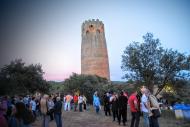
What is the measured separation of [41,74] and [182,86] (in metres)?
27.3

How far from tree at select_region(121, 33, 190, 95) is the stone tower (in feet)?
121

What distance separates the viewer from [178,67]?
93.3ft

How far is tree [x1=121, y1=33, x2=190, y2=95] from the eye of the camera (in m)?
28.3

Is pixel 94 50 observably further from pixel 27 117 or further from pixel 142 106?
pixel 27 117

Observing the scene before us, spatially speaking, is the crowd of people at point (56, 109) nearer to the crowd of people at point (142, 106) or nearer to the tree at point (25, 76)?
the crowd of people at point (142, 106)

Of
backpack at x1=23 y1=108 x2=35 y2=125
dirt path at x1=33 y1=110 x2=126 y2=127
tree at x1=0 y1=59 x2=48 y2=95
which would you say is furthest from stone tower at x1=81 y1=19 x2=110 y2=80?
backpack at x1=23 y1=108 x2=35 y2=125

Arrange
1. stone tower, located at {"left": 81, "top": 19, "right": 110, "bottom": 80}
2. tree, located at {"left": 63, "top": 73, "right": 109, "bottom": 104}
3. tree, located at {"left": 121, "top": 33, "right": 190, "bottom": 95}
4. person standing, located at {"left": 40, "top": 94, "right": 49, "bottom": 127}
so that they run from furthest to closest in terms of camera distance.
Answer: stone tower, located at {"left": 81, "top": 19, "right": 110, "bottom": 80}
tree, located at {"left": 63, "top": 73, "right": 109, "bottom": 104}
tree, located at {"left": 121, "top": 33, "right": 190, "bottom": 95}
person standing, located at {"left": 40, "top": 94, "right": 49, "bottom": 127}

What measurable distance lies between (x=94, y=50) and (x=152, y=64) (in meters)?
39.3

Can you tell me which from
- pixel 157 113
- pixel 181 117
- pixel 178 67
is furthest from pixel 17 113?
pixel 178 67

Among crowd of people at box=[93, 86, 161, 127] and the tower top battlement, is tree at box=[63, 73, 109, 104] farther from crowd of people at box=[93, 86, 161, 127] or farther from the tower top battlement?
the tower top battlement

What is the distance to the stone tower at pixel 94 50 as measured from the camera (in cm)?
6719

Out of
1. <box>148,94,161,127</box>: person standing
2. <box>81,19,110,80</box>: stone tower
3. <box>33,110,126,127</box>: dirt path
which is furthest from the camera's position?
<box>81,19,110,80</box>: stone tower

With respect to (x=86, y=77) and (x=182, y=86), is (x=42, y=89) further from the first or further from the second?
(x=182, y=86)

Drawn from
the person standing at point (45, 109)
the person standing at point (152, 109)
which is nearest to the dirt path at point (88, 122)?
the person standing at point (45, 109)
